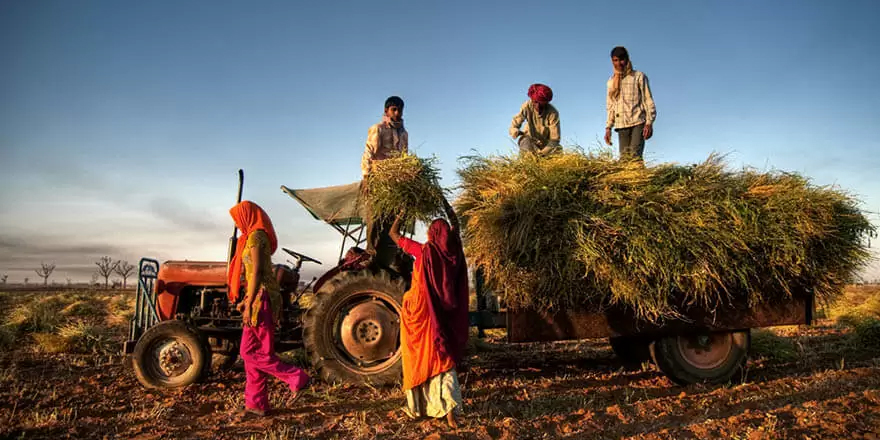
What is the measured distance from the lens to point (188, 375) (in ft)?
16.4

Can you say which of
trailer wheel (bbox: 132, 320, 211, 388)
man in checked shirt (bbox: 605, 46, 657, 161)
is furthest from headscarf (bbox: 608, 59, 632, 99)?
trailer wheel (bbox: 132, 320, 211, 388)

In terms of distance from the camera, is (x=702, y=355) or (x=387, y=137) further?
(x=387, y=137)

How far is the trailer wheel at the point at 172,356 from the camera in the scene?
4.99 meters

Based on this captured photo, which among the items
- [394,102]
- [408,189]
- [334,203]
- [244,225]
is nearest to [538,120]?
[394,102]

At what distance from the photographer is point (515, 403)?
434cm

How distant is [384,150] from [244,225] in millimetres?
1847

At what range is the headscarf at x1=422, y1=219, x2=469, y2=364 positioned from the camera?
3.76m

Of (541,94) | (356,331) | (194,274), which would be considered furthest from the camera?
(541,94)

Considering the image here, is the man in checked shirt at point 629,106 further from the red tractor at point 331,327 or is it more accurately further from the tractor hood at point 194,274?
the tractor hood at point 194,274

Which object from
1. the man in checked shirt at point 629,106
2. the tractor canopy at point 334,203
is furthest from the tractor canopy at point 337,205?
the man in checked shirt at point 629,106

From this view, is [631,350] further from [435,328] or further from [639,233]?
[435,328]

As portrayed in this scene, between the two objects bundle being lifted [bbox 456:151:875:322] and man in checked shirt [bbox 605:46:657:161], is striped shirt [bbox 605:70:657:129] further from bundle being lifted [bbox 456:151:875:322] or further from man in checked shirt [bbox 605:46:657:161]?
bundle being lifted [bbox 456:151:875:322]

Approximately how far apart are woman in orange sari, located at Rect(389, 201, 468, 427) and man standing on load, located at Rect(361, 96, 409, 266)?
3.68 feet

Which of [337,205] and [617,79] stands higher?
[617,79]
